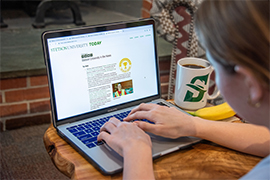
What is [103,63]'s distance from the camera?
0.85 metres

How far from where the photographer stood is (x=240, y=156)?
0.73 m

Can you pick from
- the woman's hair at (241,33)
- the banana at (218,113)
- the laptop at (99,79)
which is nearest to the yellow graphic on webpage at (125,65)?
the laptop at (99,79)

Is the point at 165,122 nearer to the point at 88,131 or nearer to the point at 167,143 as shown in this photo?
the point at 167,143

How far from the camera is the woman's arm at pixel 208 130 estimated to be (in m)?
0.73

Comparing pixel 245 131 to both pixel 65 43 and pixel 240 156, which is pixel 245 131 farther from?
pixel 65 43

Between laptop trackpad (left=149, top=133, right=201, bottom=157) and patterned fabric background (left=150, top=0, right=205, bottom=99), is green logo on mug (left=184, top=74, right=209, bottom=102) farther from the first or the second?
patterned fabric background (left=150, top=0, right=205, bottom=99)

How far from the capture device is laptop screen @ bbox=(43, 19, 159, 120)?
786 mm

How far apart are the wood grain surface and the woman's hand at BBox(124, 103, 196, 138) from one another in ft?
0.17

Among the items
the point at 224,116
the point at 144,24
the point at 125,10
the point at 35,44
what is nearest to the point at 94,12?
the point at 125,10

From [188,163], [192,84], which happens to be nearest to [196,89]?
[192,84]

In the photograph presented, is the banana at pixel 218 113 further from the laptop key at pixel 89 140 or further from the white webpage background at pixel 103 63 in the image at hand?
the laptop key at pixel 89 140

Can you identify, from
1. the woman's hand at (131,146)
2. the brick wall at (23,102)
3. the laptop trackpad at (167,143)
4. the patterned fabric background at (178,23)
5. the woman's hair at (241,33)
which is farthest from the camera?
the brick wall at (23,102)

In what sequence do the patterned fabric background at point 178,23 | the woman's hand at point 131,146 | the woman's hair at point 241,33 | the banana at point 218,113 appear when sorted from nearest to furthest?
the woman's hair at point 241,33 → the woman's hand at point 131,146 → the banana at point 218,113 → the patterned fabric background at point 178,23

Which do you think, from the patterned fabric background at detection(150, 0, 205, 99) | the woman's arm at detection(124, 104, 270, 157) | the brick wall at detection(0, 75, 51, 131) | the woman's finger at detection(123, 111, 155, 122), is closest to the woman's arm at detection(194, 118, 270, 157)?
the woman's arm at detection(124, 104, 270, 157)
